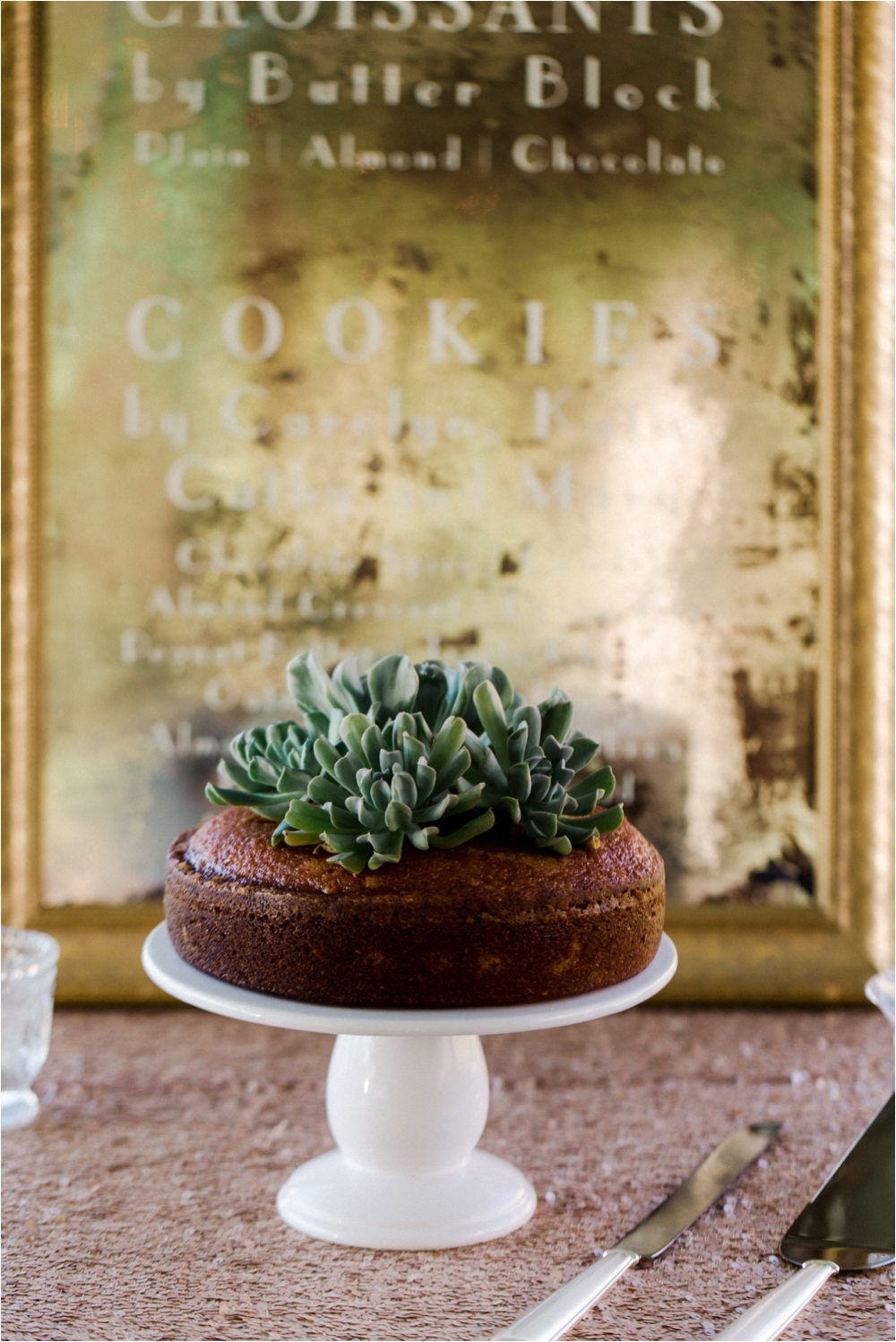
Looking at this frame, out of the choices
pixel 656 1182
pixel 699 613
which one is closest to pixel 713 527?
pixel 699 613

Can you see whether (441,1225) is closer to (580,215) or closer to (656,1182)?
(656,1182)

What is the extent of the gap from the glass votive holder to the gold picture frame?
7.2 inches

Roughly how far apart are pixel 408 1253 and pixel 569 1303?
4.0 inches

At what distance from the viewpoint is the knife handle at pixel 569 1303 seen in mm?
478

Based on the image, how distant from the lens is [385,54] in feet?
3.00

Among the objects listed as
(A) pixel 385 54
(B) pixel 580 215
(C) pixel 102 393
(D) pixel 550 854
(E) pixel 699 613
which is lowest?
(D) pixel 550 854

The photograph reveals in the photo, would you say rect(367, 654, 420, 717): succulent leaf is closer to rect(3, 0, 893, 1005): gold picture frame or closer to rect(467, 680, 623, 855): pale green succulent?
rect(467, 680, 623, 855): pale green succulent

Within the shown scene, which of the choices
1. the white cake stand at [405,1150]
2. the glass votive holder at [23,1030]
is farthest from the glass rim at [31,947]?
the white cake stand at [405,1150]

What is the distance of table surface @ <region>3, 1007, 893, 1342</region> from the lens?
0.52m

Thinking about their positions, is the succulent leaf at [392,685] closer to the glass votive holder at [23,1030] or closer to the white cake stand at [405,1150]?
the white cake stand at [405,1150]

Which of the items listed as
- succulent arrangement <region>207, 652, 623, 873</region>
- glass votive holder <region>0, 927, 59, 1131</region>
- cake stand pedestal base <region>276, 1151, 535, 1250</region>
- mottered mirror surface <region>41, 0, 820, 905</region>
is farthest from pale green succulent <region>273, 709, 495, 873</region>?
mottered mirror surface <region>41, 0, 820, 905</region>

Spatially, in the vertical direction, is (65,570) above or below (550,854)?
above

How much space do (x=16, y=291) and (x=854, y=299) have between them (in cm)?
66

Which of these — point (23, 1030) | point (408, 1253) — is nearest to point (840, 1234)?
point (408, 1253)
